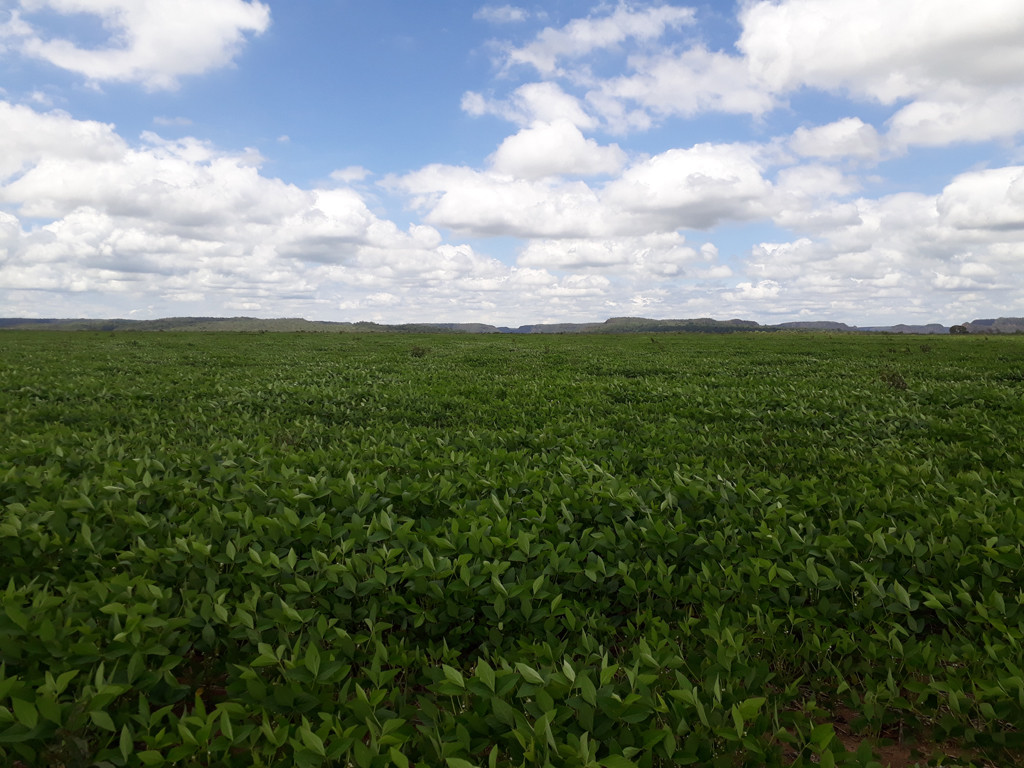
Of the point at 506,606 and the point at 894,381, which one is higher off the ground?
the point at 894,381

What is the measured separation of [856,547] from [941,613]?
3.02 feet

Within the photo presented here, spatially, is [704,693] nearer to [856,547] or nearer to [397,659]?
[397,659]

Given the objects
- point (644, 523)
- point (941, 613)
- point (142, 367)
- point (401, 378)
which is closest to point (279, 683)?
point (644, 523)

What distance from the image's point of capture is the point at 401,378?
1786 cm

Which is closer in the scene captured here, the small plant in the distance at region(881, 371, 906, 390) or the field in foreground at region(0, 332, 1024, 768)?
the field in foreground at region(0, 332, 1024, 768)

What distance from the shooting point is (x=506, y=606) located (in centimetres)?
406

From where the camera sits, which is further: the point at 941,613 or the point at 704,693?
the point at 941,613

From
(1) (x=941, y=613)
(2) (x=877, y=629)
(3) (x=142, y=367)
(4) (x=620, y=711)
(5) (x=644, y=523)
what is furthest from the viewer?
(3) (x=142, y=367)

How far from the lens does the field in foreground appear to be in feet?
9.15

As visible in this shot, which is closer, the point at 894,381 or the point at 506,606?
the point at 506,606

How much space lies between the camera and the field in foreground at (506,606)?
2.79 meters

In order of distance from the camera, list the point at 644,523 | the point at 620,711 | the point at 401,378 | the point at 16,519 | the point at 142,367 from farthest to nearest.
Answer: the point at 142,367 → the point at 401,378 → the point at 644,523 → the point at 16,519 → the point at 620,711

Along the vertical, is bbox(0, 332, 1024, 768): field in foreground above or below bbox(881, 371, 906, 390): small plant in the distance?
below

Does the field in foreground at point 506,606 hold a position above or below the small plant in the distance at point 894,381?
below
